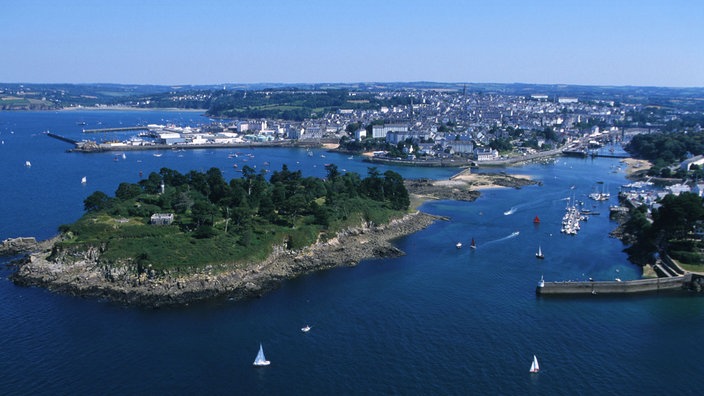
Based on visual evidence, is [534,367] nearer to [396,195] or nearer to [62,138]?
[396,195]

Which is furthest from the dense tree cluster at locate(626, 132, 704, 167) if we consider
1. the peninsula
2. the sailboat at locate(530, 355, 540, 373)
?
the sailboat at locate(530, 355, 540, 373)

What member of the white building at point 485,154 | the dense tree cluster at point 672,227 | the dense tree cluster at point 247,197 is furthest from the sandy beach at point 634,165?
the dense tree cluster at point 247,197

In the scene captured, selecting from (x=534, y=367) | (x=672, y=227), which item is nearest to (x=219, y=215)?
(x=534, y=367)

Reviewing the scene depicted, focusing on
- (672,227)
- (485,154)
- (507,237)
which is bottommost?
(507,237)

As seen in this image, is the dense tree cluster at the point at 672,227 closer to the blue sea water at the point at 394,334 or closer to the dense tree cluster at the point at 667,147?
the blue sea water at the point at 394,334

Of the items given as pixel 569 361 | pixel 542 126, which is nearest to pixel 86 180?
pixel 569 361
